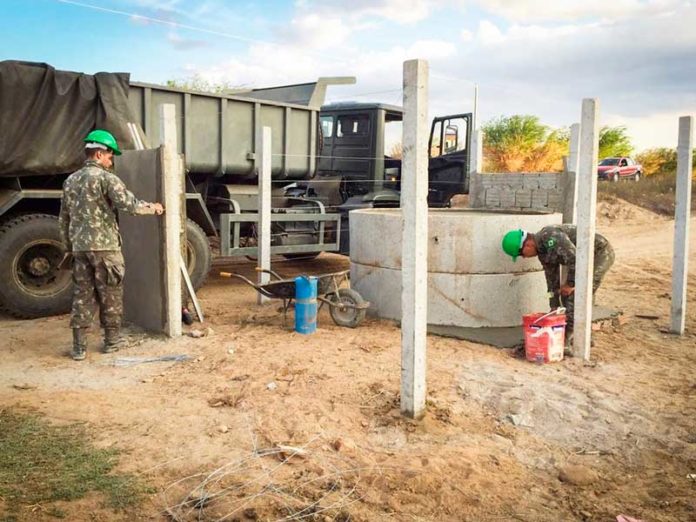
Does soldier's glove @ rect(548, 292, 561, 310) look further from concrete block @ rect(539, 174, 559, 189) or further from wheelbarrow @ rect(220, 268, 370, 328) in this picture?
concrete block @ rect(539, 174, 559, 189)

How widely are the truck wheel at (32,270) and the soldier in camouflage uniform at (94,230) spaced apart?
5.40 ft

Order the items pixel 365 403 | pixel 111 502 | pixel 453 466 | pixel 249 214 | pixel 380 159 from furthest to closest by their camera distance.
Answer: pixel 380 159, pixel 249 214, pixel 365 403, pixel 453 466, pixel 111 502

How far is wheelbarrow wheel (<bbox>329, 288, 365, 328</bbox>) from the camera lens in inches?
275

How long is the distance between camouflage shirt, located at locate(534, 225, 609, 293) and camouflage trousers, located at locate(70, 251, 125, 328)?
4003 mm

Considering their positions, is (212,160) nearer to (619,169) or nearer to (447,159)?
(447,159)

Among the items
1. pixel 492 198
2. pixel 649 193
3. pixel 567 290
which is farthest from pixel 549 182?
pixel 649 193

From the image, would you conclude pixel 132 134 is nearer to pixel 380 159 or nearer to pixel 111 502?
pixel 380 159

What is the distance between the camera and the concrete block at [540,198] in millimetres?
9120

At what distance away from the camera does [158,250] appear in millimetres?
6309

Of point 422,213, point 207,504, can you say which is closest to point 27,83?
point 422,213

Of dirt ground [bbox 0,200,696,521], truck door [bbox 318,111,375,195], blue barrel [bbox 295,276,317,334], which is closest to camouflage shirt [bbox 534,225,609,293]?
dirt ground [bbox 0,200,696,521]

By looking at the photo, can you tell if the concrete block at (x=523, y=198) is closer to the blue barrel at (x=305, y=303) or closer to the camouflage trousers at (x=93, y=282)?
the blue barrel at (x=305, y=303)

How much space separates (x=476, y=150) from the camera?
9805 mm

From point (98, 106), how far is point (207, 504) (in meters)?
5.69
